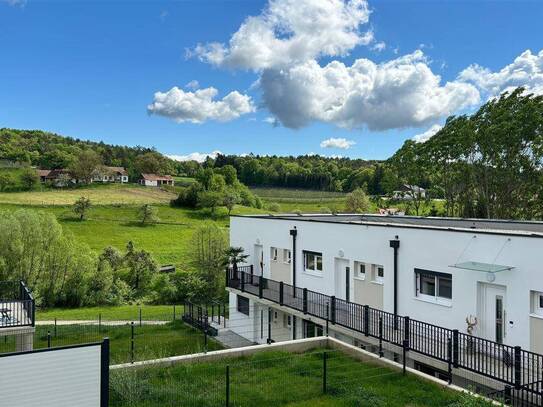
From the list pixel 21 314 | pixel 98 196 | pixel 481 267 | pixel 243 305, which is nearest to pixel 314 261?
pixel 243 305

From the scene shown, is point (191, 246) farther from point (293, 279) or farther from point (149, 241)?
point (293, 279)

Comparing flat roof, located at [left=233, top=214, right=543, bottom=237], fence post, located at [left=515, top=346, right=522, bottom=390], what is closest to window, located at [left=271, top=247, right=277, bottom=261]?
flat roof, located at [left=233, top=214, right=543, bottom=237]

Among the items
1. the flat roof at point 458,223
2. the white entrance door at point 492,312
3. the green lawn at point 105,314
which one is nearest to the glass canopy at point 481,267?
the white entrance door at point 492,312

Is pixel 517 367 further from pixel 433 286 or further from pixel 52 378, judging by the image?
pixel 52 378

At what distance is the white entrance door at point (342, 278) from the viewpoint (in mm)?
15328

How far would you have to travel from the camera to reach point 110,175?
3836 inches

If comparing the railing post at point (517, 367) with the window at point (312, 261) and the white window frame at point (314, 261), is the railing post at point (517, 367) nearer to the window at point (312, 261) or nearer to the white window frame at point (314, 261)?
the white window frame at point (314, 261)

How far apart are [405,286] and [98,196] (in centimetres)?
7259

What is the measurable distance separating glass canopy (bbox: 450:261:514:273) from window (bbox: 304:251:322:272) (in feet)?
20.2

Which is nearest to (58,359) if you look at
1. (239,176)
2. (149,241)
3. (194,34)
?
(194,34)

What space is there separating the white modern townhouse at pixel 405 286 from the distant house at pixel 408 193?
21077 mm

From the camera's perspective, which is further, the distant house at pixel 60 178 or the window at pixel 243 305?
the distant house at pixel 60 178

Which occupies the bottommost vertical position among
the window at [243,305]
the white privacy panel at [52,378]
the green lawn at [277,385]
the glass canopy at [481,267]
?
the window at [243,305]

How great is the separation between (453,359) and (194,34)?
26746 mm
